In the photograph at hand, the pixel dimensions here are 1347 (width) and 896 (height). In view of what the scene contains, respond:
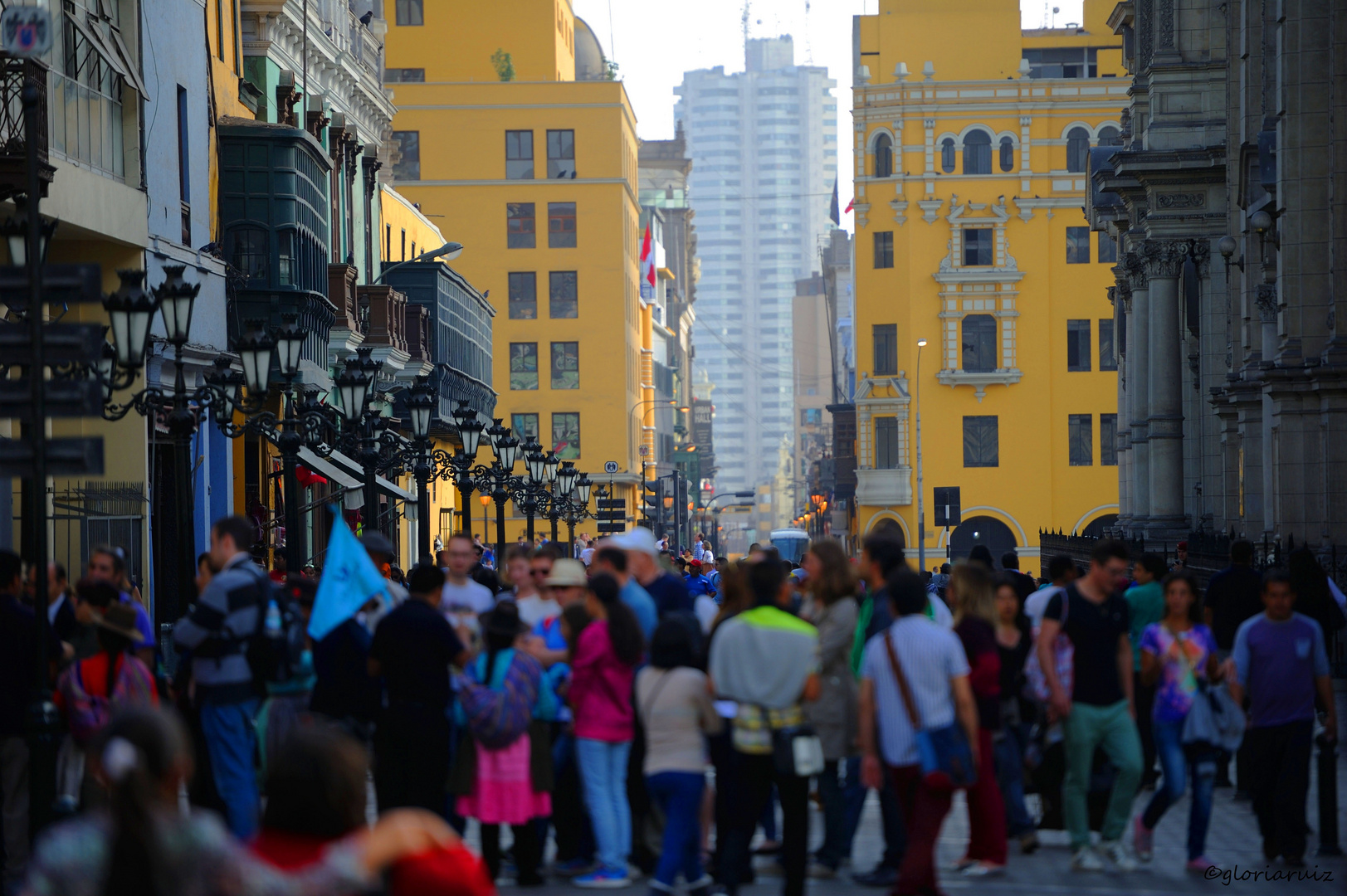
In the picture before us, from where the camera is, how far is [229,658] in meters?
9.98

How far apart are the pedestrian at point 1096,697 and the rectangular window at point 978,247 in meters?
62.8

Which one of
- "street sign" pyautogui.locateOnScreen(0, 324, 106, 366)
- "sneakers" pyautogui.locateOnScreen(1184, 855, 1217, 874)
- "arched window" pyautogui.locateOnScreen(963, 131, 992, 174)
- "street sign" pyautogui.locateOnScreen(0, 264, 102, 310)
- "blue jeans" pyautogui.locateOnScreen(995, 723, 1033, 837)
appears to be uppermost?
"arched window" pyautogui.locateOnScreen(963, 131, 992, 174)

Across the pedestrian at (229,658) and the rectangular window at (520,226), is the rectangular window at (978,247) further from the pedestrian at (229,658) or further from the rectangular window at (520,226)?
the pedestrian at (229,658)

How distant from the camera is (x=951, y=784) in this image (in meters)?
8.97

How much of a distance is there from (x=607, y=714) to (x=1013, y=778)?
2.76 metres

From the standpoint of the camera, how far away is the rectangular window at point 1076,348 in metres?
72.0

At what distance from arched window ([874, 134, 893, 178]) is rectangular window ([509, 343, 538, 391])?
53.5 ft

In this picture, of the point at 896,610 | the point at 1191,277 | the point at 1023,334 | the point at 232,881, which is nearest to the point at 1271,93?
the point at 1191,277

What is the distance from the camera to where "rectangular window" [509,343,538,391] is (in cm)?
7675

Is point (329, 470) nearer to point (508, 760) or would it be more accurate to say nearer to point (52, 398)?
point (52, 398)

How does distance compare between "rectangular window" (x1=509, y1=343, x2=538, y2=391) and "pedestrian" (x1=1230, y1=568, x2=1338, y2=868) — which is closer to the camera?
"pedestrian" (x1=1230, y1=568, x2=1338, y2=868)

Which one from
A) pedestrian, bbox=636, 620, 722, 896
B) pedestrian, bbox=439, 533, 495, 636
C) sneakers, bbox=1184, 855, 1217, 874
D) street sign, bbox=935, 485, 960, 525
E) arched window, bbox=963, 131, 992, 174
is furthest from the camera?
arched window, bbox=963, 131, 992, 174

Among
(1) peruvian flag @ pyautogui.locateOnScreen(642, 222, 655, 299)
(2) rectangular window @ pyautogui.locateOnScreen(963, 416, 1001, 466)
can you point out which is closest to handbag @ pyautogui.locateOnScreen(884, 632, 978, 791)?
(2) rectangular window @ pyautogui.locateOnScreen(963, 416, 1001, 466)

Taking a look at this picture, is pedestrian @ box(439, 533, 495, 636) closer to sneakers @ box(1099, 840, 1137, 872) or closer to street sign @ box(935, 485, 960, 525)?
sneakers @ box(1099, 840, 1137, 872)
